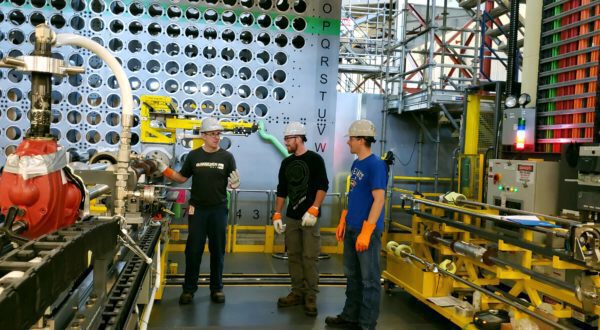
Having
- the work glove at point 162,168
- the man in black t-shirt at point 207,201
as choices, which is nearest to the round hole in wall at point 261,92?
the man in black t-shirt at point 207,201

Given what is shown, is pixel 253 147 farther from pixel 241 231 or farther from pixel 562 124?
pixel 562 124

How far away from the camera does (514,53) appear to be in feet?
20.5

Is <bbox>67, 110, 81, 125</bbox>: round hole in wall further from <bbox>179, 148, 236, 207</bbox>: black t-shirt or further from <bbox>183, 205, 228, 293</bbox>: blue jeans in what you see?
<bbox>183, 205, 228, 293</bbox>: blue jeans

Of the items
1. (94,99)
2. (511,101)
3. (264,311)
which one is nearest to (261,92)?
(94,99)

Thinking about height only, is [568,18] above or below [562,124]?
above

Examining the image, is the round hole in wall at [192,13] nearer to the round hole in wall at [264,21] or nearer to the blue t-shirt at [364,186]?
the round hole in wall at [264,21]

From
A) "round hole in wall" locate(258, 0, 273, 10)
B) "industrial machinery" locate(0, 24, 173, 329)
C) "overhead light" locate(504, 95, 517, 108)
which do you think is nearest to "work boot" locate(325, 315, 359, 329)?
"industrial machinery" locate(0, 24, 173, 329)

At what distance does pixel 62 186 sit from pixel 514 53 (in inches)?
234

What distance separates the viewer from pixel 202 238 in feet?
15.5

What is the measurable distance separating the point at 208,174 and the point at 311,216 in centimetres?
106

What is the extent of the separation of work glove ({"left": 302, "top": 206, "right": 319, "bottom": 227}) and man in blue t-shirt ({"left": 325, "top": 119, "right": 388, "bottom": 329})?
13.4 inches

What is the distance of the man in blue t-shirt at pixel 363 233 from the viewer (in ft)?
12.8

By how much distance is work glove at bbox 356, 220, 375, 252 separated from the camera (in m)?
3.88

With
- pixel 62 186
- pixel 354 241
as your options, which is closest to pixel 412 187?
pixel 354 241
